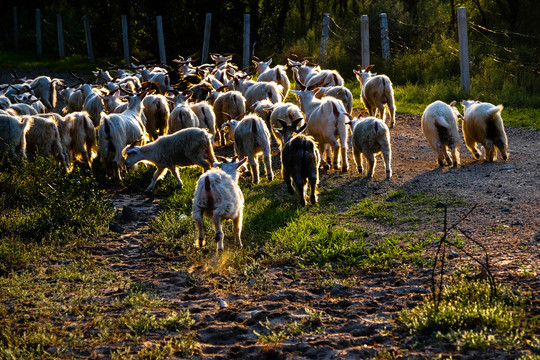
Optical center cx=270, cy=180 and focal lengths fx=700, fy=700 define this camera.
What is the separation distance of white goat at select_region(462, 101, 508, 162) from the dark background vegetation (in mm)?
A: 5545

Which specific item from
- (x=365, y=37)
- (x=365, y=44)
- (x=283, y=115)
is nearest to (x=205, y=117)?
(x=283, y=115)

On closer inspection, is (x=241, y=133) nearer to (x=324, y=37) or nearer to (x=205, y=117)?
(x=205, y=117)

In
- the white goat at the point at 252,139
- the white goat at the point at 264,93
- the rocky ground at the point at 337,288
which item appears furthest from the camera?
the white goat at the point at 264,93

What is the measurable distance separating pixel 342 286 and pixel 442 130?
4730 mm

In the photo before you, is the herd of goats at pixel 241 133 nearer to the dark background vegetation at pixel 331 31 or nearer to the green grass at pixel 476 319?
the green grass at pixel 476 319

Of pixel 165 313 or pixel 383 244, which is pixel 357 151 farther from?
pixel 165 313

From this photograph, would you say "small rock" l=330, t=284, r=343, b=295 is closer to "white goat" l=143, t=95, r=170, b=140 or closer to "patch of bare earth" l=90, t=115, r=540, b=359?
"patch of bare earth" l=90, t=115, r=540, b=359

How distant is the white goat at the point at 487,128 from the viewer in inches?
393

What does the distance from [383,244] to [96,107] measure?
7.84 metres

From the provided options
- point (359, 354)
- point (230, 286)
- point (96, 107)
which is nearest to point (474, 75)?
point (96, 107)

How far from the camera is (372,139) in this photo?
377 inches

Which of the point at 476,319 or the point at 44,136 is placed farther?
the point at 44,136

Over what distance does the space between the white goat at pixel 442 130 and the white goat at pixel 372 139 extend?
2.69 ft

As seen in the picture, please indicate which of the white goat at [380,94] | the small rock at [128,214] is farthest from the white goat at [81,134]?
the white goat at [380,94]
